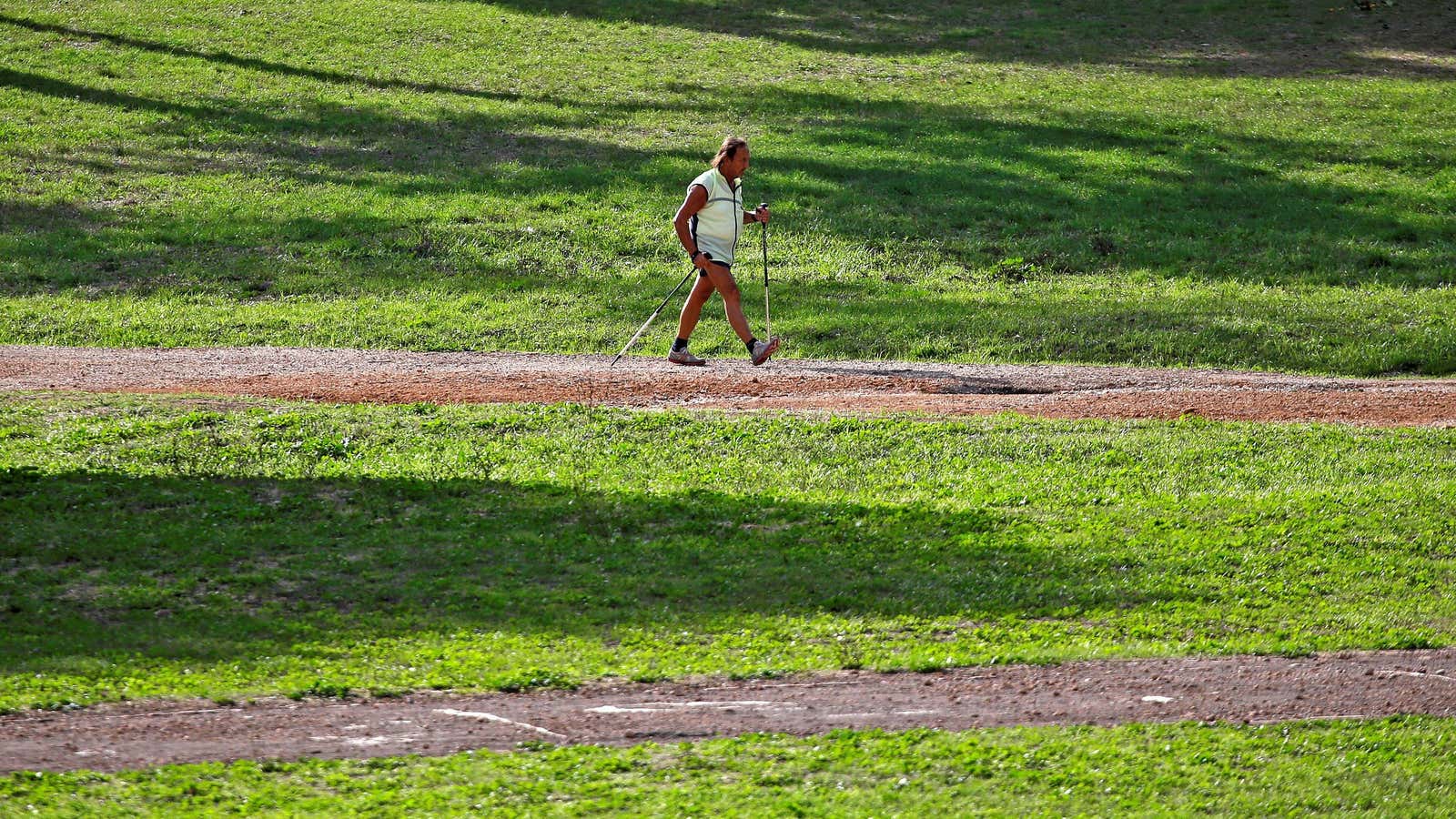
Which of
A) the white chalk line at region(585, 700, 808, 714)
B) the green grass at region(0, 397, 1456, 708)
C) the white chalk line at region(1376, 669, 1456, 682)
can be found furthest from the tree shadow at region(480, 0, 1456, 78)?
the white chalk line at region(585, 700, 808, 714)

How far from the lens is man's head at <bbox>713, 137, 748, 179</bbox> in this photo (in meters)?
11.5

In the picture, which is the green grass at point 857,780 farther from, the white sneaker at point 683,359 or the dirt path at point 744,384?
the white sneaker at point 683,359

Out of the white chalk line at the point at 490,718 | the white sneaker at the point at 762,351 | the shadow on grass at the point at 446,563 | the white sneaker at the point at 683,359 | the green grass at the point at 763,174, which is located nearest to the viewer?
the white chalk line at the point at 490,718

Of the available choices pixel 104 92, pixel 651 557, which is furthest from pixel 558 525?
pixel 104 92

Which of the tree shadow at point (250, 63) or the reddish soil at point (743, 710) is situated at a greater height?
the tree shadow at point (250, 63)

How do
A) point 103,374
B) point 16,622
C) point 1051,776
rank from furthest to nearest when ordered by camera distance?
point 103,374, point 16,622, point 1051,776

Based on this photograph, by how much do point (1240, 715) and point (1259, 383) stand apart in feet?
23.5

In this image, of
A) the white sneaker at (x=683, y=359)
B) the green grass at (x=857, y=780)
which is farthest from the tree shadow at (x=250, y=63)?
the green grass at (x=857, y=780)

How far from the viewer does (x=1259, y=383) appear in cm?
1252

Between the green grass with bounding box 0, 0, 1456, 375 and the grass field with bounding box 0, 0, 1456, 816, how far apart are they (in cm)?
11

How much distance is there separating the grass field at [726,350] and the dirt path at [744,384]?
0.72 metres

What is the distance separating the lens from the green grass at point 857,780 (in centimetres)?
501

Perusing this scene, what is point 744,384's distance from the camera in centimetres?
1194

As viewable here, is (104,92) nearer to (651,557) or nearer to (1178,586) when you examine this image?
(651,557)
